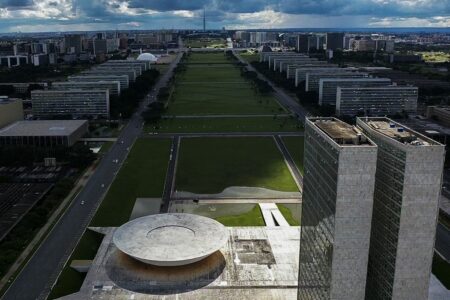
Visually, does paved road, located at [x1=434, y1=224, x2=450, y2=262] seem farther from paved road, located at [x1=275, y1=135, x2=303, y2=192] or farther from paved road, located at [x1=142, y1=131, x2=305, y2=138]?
paved road, located at [x1=142, y1=131, x2=305, y2=138]

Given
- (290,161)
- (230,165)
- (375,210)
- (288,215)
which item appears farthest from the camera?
(290,161)

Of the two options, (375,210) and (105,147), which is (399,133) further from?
(105,147)

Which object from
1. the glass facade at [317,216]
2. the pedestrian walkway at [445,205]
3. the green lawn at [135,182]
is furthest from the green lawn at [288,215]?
the glass facade at [317,216]

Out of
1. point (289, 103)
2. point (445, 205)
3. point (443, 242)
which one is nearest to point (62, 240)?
point (443, 242)

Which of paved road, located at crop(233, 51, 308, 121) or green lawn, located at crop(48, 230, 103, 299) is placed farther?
paved road, located at crop(233, 51, 308, 121)

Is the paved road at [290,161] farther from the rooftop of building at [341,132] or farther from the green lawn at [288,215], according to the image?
the rooftop of building at [341,132]

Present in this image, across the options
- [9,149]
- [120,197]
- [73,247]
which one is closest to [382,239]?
[73,247]

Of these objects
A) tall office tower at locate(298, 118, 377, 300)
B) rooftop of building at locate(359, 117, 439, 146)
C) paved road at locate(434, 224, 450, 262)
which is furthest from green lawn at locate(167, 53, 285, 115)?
tall office tower at locate(298, 118, 377, 300)
